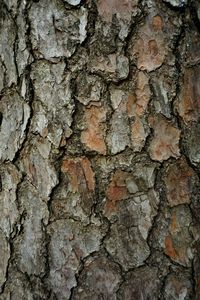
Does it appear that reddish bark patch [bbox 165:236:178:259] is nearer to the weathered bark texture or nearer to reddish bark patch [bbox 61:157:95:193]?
the weathered bark texture

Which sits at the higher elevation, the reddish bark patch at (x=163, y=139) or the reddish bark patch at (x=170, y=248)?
the reddish bark patch at (x=163, y=139)

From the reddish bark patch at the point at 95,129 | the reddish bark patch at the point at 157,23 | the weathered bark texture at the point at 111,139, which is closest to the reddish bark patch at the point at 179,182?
the weathered bark texture at the point at 111,139

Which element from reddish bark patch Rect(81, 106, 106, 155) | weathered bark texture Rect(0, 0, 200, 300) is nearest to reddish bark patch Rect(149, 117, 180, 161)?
weathered bark texture Rect(0, 0, 200, 300)

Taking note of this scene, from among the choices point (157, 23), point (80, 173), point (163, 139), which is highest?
point (157, 23)

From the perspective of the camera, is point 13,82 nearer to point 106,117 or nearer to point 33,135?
point 33,135

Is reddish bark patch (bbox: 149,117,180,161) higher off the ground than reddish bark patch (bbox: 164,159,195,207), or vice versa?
reddish bark patch (bbox: 149,117,180,161)

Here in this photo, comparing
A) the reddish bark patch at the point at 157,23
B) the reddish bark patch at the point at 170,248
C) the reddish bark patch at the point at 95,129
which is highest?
the reddish bark patch at the point at 157,23

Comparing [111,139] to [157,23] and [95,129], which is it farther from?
[157,23]

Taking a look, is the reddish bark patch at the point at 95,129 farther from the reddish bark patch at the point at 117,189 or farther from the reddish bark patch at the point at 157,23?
the reddish bark patch at the point at 157,23

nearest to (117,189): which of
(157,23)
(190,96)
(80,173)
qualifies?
(80,173)
